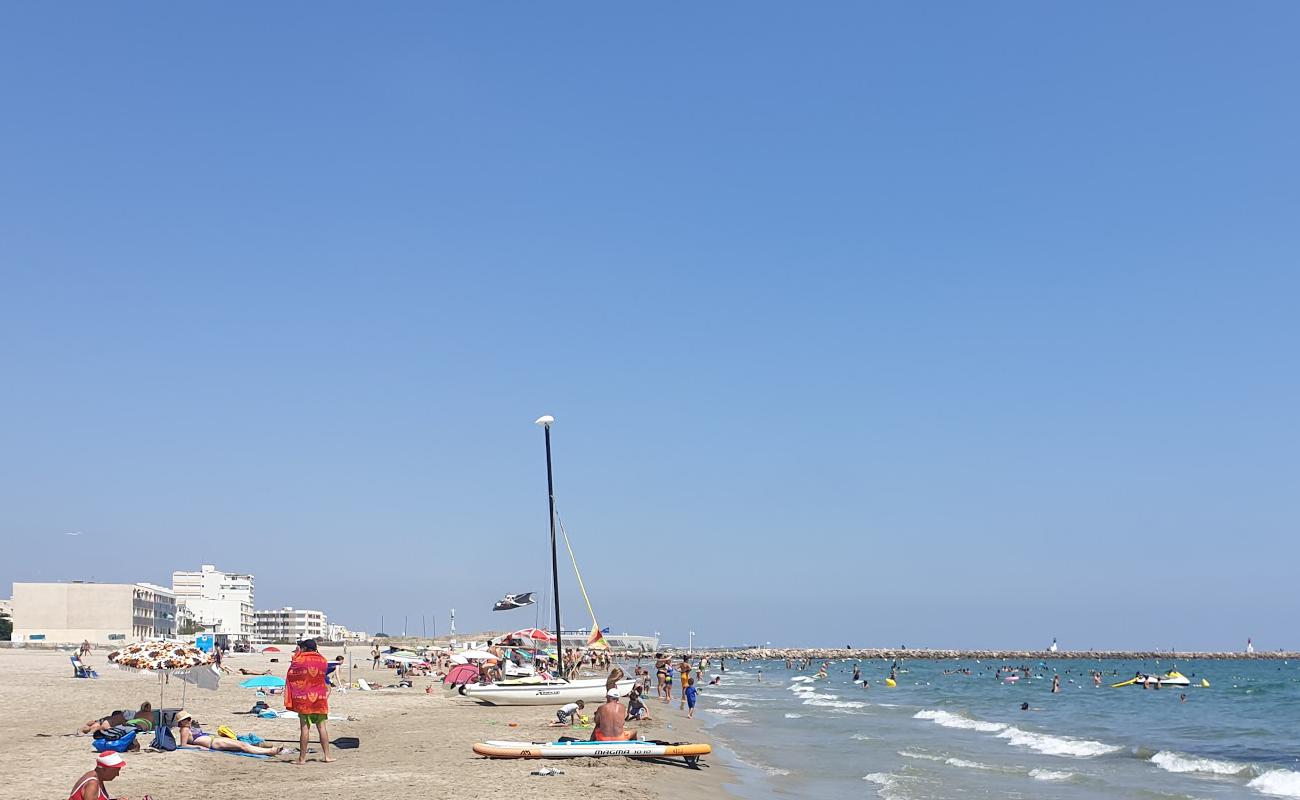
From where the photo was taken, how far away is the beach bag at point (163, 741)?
1744 cm

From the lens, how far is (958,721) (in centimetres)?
4269

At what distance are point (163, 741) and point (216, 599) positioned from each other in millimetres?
177915

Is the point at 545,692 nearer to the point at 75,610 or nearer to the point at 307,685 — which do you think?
the point at 307,685

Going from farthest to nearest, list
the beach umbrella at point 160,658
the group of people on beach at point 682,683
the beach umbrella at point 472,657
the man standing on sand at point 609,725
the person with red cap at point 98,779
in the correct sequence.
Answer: the beach umbrella at point 472,657, the group of people on beach at point 682,683, the beach umbrella at point 160,658, the man standing on sand at point 609,725, the person with red cap at point 98,779

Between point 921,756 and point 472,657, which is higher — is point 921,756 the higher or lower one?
the lower one

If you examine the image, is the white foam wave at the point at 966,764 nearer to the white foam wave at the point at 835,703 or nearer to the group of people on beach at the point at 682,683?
the group of people on beach at the point at 682,683

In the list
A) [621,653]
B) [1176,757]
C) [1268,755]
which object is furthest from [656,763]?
[621,653]

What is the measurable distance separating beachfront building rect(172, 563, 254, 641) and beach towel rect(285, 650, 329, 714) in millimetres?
159382

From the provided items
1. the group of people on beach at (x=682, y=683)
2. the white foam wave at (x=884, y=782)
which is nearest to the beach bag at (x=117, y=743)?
the white foam wave at (x=884, y=782)

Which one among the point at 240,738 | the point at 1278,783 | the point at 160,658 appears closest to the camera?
the point at 240,738

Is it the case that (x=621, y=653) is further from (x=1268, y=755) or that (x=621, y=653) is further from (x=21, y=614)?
(x=1268, y=755)

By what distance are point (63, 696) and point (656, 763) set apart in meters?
19.9

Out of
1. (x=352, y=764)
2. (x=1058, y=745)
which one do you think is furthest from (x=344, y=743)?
(x=1058, y=745)

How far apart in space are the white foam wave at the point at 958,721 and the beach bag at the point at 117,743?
29356mm
